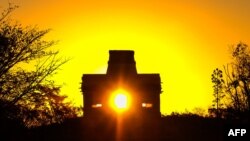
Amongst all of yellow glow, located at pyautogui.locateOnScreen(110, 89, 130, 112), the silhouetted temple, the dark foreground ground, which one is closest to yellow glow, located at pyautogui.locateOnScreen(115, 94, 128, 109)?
yellow glow, located at pyautogui.locateOnScreen(110, 89, 130, 112)

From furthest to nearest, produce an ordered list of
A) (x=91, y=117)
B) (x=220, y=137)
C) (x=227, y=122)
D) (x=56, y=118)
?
1. (x=91, y=117)
2. (x=227, y=122)
3. (x=220, y=137)
4. (x=56, y=118)

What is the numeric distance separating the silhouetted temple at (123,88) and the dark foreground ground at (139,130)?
4.22 ft

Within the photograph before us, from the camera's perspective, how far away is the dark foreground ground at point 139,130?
37.8m

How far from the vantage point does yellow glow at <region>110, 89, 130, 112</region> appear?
150 feet

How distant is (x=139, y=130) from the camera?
41.4 meters

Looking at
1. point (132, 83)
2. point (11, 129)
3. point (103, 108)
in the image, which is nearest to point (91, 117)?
point (103, 108)

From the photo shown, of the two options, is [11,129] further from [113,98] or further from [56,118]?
[113,98]

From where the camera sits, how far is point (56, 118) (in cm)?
2466

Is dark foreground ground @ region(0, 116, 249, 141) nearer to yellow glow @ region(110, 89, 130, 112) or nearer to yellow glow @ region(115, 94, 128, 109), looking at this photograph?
yellow glow @ region(110, 89, 130, 112)

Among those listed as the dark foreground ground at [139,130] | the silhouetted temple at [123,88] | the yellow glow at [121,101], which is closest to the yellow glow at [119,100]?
the yellow glow at [121,101]

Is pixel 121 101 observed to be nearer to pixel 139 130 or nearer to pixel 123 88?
pixel 123 88

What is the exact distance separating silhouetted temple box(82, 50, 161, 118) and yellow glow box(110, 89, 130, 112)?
27 cm

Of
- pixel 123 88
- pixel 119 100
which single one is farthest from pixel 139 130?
pixel 123 88

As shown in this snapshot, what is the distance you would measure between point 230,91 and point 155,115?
20.9 feet
